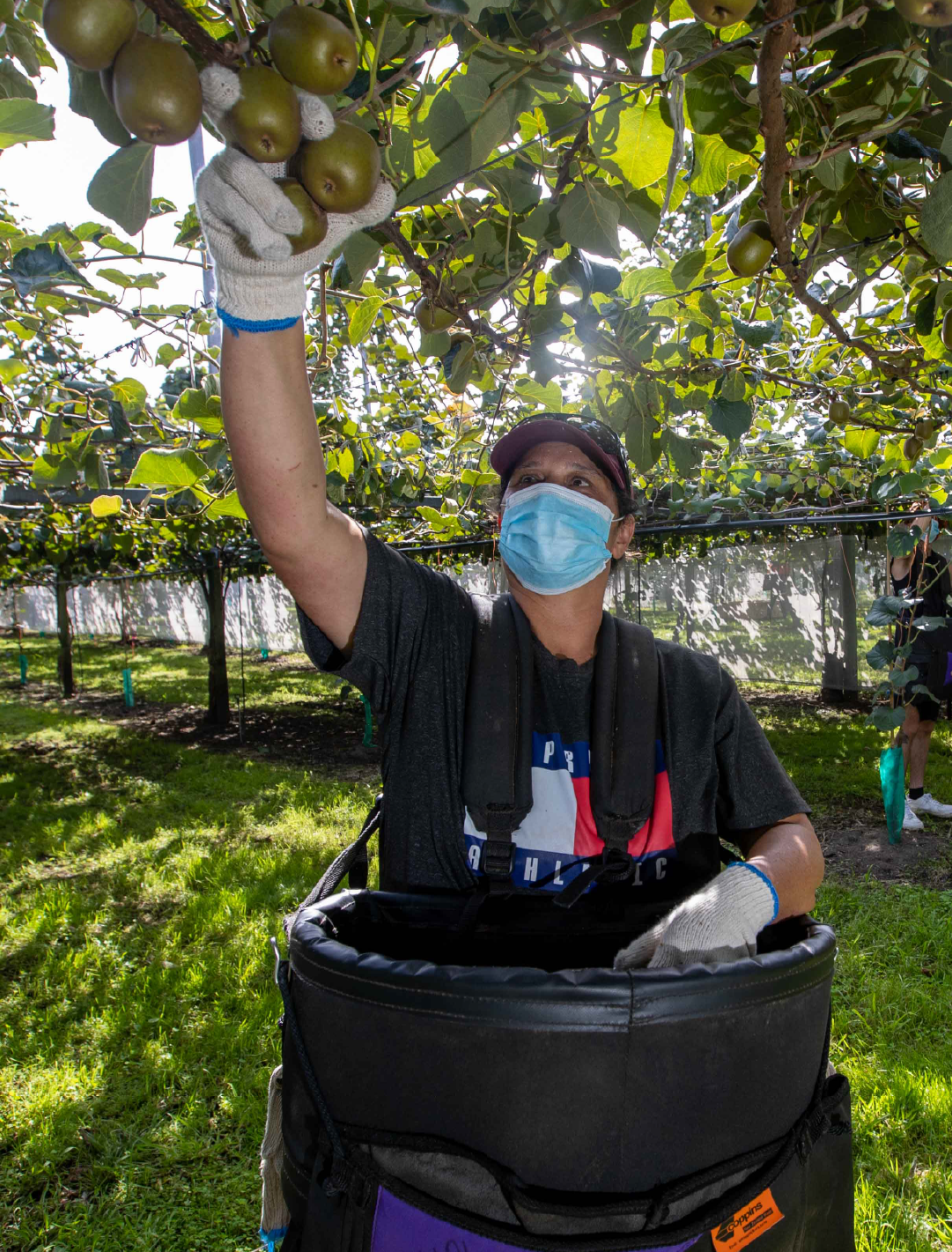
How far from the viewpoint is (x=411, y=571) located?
1.39 m

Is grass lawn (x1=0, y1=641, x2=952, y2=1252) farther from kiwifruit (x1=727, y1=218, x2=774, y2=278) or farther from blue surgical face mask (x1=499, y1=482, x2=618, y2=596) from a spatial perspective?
kiwifruit (x1=727, y1=218, x2=774, y2=278)

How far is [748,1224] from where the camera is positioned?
821 mm

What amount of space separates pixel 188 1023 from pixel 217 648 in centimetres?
697

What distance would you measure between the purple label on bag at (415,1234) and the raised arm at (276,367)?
2.53ft

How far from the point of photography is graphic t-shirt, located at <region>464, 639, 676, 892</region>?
135 centimetres

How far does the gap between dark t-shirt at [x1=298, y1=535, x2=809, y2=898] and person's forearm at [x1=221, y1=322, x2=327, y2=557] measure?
189 millimetres

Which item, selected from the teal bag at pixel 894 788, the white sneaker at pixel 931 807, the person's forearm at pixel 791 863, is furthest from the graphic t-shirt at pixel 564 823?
the white sneaker at pixel 931 807

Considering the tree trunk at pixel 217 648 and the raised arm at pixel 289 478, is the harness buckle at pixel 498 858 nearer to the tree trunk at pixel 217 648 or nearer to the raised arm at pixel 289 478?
the raised arm at pixel 289 478

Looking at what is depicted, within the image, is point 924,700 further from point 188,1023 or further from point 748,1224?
point 748,1224

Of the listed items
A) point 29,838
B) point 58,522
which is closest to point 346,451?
point 29,838

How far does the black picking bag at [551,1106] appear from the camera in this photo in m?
0.76

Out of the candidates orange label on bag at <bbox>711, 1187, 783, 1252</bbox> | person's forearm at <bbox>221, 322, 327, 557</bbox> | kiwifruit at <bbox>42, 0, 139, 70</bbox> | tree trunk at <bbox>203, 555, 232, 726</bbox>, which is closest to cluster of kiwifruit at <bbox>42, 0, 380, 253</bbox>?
kiwifruit at <bbox>42, 0, 139, 70</bbox>

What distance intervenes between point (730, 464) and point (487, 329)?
312 cm

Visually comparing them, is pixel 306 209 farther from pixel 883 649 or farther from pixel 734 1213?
pixel 883 649
